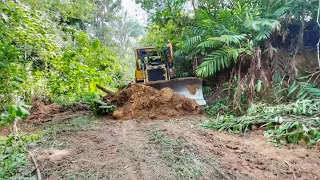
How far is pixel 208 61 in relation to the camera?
4.55m

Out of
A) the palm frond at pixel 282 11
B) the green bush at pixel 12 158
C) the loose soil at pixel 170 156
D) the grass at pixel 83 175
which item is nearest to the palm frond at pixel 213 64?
the palm frond at pixel 282 11

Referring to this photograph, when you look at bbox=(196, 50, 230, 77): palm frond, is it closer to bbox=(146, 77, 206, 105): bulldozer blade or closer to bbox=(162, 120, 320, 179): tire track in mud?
bbox=(146, 77, 206, 105): bulldozer blade

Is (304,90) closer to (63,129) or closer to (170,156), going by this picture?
(170,156)

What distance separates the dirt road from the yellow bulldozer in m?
2.24

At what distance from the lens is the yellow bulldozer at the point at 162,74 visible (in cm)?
515

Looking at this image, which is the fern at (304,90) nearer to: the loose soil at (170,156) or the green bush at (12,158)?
the loose soil at (170,156)

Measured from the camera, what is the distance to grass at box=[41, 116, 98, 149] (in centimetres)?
253

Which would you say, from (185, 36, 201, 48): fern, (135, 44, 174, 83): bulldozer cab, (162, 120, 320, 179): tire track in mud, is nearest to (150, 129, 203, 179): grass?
(162, 120, 320, 179): tire track in mud

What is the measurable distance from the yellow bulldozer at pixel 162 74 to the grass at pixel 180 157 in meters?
2.58

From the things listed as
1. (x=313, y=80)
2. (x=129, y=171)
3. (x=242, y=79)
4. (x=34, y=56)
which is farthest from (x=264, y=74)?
(x=34, y=56)

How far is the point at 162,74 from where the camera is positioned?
5988mm

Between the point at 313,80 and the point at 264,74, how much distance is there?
80 cm

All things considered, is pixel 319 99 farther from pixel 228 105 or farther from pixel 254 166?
pixel 254 166

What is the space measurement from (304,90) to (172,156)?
271 cm
